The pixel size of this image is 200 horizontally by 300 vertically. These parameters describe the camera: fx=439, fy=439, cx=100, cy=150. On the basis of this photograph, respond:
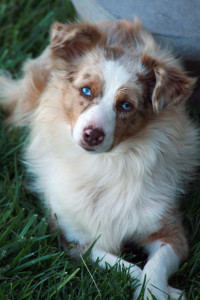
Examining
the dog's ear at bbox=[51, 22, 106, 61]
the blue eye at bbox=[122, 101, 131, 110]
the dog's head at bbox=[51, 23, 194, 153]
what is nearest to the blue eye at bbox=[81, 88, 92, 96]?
the dog's head at bbox=[51, 23, 194, 153]

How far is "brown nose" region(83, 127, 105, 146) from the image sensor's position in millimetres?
2755

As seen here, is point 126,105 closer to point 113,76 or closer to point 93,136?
point 113,76

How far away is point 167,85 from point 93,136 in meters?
0.61

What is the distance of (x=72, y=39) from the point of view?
303 centimetres

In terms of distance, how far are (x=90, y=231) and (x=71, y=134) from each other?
29.5 inches

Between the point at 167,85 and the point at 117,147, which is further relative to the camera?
the point at 117,147

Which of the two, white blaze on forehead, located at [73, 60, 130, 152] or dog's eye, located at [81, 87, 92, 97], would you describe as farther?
dog's eye, located at [81, 87, 92, 97]

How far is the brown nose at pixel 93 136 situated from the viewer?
2.75 meters

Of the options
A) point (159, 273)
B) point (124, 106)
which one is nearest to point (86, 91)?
point (124, 106)

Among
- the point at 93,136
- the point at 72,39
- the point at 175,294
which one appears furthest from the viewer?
the point at 72,39

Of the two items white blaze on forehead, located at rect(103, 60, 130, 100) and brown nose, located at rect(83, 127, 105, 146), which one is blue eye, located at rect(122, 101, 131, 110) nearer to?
white blaze on forehead, located at rect(103, 60, 130, 100)

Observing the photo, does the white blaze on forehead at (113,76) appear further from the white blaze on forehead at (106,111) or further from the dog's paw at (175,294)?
the dog's paw at (175,294)

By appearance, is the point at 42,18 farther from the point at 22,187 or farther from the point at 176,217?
the point at 176,217

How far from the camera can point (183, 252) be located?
3146mm
